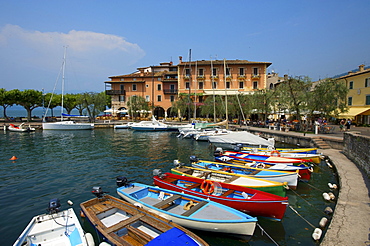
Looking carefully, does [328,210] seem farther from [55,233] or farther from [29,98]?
[29,98]

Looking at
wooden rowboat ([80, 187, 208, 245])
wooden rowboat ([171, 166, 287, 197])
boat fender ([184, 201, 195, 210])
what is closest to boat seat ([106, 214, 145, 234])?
wooden rowboat ([80, 187, 208, 245])

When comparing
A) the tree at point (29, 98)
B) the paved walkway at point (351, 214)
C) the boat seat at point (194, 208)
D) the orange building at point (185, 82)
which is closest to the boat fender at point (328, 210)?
the paved walkway at point (351, 214)

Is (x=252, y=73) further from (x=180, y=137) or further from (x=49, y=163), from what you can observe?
(x=49, y=163)

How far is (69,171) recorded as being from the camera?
50.2 feet

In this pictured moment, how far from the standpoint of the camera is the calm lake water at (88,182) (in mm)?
7812

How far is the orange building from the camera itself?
53625mm

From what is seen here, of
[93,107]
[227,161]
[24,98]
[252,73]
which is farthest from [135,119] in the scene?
[227,161]

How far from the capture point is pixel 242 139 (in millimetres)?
22422

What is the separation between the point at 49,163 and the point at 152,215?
46.4ft

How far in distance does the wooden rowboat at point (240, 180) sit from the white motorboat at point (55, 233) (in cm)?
566

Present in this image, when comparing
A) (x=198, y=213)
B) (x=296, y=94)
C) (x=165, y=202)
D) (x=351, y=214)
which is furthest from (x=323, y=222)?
(x=296, y=94)

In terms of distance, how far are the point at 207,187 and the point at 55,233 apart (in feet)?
17.8

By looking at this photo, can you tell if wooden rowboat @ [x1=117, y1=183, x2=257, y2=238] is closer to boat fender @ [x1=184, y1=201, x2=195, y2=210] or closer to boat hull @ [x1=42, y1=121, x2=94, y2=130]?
boat fender @ [x1=184, y1=201, x2=195, y2=210]

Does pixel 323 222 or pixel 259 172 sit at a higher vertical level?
pixel 259 172
